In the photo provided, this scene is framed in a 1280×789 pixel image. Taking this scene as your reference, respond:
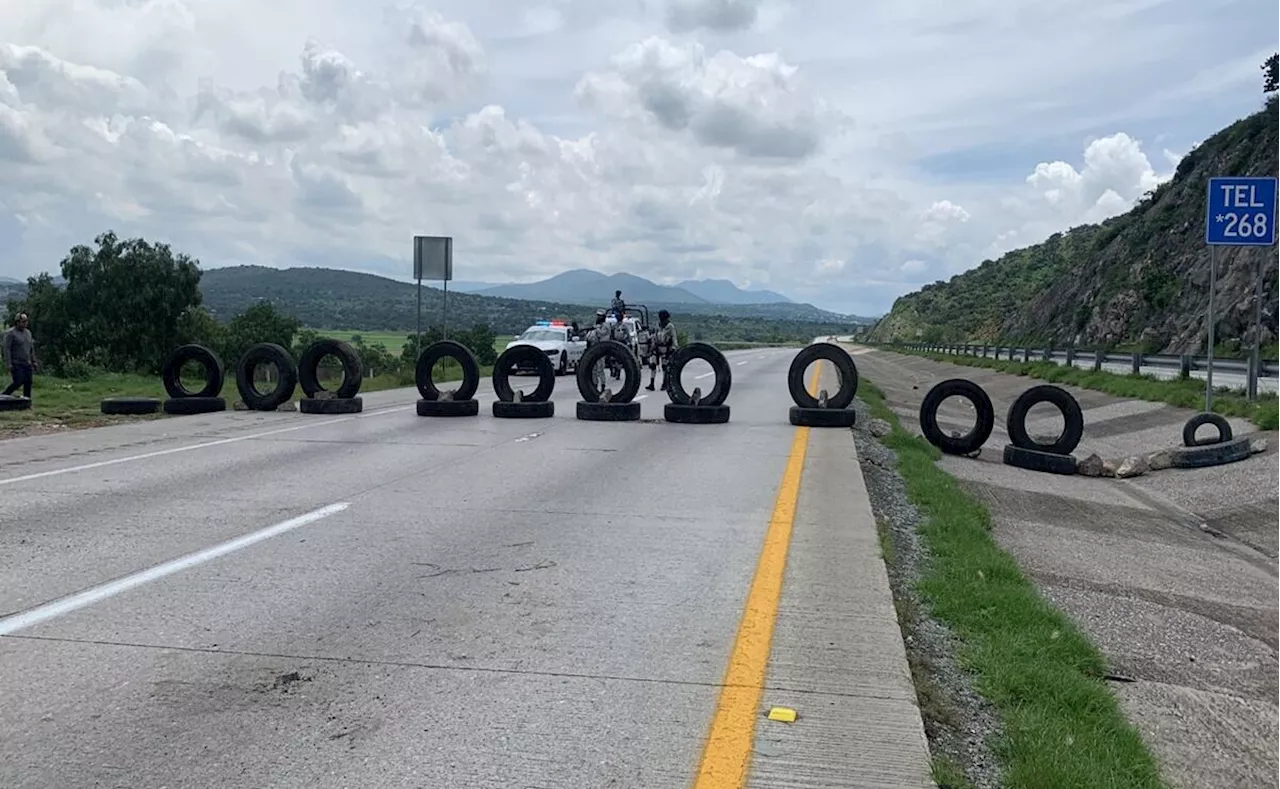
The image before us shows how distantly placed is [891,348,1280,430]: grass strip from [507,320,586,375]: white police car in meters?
13.9

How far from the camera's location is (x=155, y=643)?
5.59 metres

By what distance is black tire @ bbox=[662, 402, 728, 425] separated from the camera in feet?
58.0

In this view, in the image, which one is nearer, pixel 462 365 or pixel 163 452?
pixel 163 452

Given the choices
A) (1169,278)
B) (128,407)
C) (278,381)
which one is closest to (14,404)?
(128,407)

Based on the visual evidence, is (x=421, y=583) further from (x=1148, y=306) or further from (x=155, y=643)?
(x=1148, y=306)

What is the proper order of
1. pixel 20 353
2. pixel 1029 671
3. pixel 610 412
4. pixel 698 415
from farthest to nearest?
pixel 20 353 < pixel 610 412 < pixel 698 415 < pixel 1029 671

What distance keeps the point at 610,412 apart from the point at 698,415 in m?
1.46

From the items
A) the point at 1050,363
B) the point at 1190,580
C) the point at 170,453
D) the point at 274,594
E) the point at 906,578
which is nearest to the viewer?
the point at 274,594

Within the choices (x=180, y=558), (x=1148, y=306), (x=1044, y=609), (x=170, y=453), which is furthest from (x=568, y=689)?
(x=1148, y=306)

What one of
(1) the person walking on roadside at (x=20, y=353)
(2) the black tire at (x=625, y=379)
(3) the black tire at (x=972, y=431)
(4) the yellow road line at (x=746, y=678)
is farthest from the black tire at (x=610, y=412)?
(1) the person walking on roadside at (x=20, y=353)

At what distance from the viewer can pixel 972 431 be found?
50.6 ft

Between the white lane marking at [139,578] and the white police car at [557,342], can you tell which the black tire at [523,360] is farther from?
the white police car at [557,342]

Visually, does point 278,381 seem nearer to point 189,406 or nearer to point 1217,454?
point 189,406

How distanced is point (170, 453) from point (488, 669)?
9.23m
